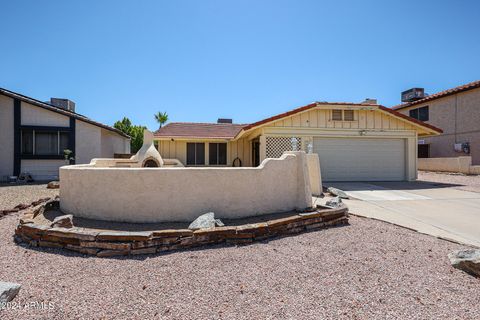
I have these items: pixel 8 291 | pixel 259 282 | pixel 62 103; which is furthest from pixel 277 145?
pixel 62 103

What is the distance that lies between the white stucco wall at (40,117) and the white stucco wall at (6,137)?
→ 0.66 meters

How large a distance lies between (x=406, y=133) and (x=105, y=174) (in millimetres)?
14379

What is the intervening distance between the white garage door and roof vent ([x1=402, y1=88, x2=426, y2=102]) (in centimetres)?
1662

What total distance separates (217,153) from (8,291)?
14845 millimetres

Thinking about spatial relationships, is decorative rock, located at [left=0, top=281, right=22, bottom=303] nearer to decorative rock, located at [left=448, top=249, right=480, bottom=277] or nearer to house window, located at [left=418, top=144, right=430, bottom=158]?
decorative rock, located at [left=448, top=249, right=480, bottom=277]

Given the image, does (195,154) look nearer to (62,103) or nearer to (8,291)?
(62,103)

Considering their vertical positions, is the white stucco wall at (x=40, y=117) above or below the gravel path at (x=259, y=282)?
above

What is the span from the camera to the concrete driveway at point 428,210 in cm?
508

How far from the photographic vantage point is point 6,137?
46.2 ft

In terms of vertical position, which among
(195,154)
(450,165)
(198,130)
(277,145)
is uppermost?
(198,130)

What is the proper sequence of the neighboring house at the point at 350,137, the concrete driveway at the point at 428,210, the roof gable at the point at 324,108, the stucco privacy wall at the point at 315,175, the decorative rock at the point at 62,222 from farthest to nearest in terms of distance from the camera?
the neighboring house at the point at 350,137, the roof gable at the point at 324,108, the stucco privacy wall at the point at 315,175, the concrete driveway at the point at 428,210, the decorative rock at the point at 62,222

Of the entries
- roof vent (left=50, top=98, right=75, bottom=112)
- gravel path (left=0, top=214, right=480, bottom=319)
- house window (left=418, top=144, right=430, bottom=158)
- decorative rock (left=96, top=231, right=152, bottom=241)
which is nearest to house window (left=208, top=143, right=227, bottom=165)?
roof vent (left=50, top=98, right=75, bottom=112)

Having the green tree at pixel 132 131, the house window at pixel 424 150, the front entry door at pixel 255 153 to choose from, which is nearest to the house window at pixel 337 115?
the front entry door at pixel 255 153

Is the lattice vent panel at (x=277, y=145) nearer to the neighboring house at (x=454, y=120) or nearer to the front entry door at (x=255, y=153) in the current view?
the front entry door at (x=255, y=153)
